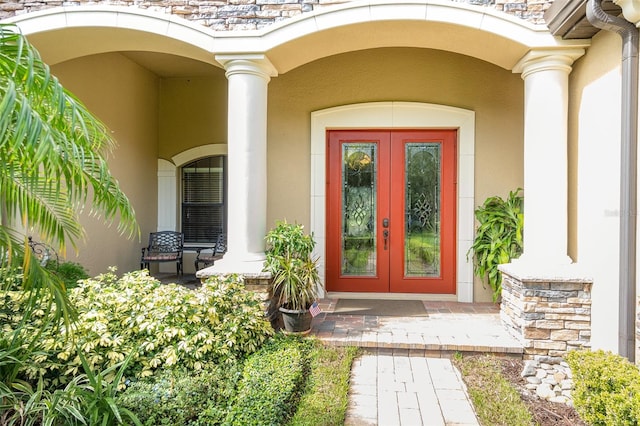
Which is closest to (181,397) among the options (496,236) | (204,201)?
(496,236)

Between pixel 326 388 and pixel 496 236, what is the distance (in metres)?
3.08

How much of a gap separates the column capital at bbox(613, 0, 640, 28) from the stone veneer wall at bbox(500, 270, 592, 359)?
2227 millimetres

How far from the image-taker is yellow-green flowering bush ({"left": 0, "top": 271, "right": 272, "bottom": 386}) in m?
3.30

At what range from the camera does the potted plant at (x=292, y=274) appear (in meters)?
4.32

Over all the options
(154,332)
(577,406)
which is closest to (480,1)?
(577,406)

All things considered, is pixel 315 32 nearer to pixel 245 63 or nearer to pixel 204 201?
pixel 245 63

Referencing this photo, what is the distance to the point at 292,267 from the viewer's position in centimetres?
438

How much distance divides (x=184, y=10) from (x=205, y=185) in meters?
3.63

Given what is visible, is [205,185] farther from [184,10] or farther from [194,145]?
[184,10]

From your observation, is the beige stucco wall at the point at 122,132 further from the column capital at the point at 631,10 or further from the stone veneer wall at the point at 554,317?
the column capital at the point at 631,10

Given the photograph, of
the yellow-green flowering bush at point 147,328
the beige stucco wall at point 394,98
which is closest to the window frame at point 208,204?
the beige stucco wall at point 394,98

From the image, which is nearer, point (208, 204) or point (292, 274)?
point (292, 274)

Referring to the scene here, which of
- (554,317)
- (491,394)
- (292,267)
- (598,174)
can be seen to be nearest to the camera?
Answer: (491,394)

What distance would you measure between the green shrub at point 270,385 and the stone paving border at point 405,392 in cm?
44
